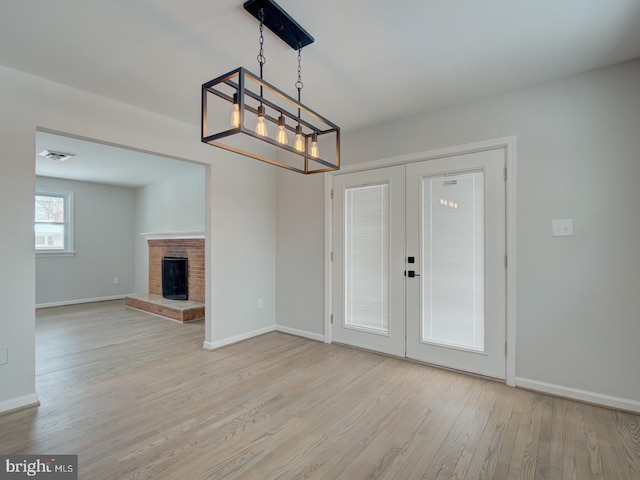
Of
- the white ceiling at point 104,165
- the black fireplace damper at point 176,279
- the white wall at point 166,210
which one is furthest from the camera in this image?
the black fireplace damper at point 176,279

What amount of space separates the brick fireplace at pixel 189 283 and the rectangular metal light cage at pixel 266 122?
2.61 m

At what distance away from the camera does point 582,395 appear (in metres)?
2.46

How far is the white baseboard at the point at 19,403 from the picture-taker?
2.30 m

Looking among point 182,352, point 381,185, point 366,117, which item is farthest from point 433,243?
point 182,352

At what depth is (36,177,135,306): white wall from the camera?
6.22 meters

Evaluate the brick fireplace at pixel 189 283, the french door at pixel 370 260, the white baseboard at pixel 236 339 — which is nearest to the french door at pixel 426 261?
the french door at pixel 370 260

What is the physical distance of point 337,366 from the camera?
3166mm

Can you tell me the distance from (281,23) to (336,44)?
413mm

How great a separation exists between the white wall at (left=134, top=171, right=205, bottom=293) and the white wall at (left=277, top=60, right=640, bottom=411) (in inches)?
184

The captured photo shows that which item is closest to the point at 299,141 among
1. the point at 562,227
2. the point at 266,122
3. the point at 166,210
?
the point at 266,122

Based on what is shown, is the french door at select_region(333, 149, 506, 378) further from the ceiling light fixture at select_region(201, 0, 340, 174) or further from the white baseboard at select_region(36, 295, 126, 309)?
the white baseboard at select_region(36, 295, 126, 309)

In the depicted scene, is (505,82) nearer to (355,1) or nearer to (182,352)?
(355,1)

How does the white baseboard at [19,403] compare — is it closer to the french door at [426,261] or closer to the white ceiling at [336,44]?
the white ceiling at [336,44]

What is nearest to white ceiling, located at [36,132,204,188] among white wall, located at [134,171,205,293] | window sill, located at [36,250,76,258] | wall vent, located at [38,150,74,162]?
wall vent, located at [38,150,74,162]
